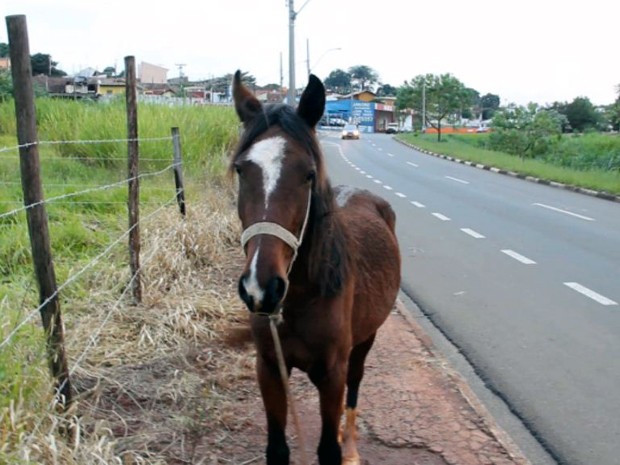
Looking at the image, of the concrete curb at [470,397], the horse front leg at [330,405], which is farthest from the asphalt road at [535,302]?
the horse front leg at [330,405]

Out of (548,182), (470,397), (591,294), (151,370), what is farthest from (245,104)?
(548,182)

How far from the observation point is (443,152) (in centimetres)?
4209

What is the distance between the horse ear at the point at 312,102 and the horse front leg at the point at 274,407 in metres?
1.06

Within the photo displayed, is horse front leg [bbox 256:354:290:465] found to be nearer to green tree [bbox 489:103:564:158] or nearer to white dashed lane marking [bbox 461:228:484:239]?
white dashed lane marking [bbox 461:228:484:239]

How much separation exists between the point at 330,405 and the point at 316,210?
899 millimetres

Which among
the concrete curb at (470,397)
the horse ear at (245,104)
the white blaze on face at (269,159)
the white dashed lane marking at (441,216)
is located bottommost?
the white dashed lane marking at (441,216)

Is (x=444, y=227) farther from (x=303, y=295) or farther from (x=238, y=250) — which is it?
(x=303, y=295)

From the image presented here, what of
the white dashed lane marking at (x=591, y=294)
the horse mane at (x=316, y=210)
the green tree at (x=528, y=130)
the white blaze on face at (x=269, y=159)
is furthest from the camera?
the green tree at (x=528, y=130)

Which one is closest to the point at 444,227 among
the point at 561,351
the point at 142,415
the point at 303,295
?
the point at 561,351

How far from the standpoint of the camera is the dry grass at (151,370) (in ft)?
11.0

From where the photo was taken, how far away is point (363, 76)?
159875 millimetres

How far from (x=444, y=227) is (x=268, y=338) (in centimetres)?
977

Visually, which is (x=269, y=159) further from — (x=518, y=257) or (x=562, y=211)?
(x=562, y=211)

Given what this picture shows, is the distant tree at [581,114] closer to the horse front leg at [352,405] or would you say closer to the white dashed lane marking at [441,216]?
the white dashed lane marking at [441,216]
